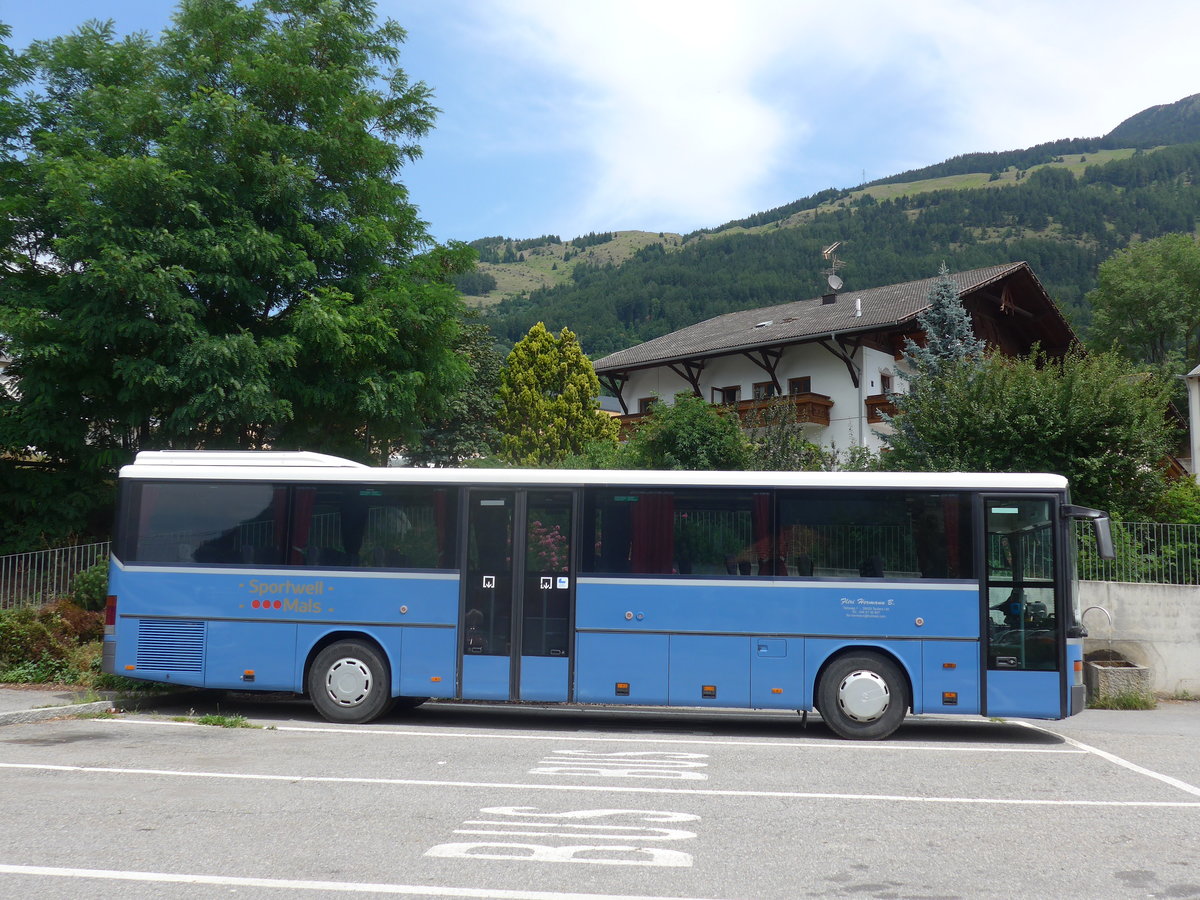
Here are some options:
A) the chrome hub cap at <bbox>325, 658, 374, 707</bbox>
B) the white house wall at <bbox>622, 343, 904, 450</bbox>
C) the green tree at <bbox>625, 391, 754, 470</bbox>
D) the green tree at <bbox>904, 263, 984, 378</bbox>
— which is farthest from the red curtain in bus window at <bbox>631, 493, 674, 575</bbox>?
the white house wall at <bbox>622, 343, 904, 450</bbox>

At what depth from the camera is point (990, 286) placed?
36594 mm

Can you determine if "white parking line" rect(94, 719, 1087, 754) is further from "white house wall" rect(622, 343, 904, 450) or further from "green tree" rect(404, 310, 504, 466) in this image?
"green tree" rect(404, 310, 504, 466)

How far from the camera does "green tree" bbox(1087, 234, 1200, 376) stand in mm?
62812

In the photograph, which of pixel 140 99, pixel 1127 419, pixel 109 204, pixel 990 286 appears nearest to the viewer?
pixel 109 204

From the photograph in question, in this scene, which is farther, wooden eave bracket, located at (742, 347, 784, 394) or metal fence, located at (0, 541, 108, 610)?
wooden eave bracket, located at (742, 347, 784, 394)

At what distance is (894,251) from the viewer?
15188 cm

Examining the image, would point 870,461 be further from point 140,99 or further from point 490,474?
point 140,99

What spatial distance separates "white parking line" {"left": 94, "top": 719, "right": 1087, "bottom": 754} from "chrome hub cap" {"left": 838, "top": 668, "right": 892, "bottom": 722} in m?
0.33

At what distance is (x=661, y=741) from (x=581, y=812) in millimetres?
3762

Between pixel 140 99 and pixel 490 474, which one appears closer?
pixel 490 474

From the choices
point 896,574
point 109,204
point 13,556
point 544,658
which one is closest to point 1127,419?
point 896,574

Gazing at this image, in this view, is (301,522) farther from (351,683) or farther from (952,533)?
(952,533)

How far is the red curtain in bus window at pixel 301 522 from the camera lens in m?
11.8

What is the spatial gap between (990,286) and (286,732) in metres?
32.5
